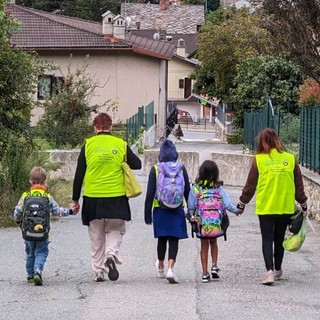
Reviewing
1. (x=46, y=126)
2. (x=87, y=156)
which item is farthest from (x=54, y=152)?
(x=87, y=156)

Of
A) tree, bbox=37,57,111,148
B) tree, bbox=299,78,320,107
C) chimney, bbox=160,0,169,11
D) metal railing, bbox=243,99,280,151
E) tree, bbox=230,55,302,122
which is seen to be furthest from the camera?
chimney, bbox=160,0,169,11

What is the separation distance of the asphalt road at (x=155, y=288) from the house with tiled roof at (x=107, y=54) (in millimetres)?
33053

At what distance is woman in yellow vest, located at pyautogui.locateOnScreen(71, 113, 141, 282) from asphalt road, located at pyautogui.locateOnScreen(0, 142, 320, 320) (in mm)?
310

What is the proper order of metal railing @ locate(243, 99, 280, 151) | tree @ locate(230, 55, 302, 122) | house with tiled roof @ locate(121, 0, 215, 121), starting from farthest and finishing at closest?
1. house with tiled roof @ locate(121, 0, 215, 121)
2. tree @ locate(230, 55, 302, 122)
3. metal railing @ locate(243, 99, 280, 151)

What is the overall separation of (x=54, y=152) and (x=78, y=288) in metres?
16.0

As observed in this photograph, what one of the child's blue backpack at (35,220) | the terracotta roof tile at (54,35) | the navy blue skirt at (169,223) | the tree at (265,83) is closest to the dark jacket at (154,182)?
the navy blue skirt at (169,223)

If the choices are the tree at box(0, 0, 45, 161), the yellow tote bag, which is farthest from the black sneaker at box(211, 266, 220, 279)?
the tree at box(0, 0, 45, 161)

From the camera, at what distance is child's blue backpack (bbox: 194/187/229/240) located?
31.9 feet

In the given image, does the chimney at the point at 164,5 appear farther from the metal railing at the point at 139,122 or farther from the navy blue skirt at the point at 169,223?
the navy blue skirt at the point at 169,223

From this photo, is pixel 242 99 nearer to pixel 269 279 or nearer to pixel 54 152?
pixel 54 152

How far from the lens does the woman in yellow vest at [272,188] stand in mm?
9594

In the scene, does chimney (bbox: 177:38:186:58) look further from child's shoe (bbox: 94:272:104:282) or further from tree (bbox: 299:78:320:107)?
child's shoe (bbox: 94:272:104:282)

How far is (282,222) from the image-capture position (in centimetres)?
976

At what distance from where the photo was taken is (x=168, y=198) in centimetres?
959
